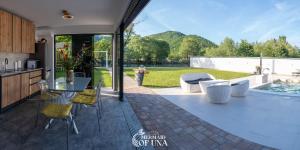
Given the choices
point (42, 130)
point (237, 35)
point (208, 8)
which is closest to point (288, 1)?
point (237, 35)

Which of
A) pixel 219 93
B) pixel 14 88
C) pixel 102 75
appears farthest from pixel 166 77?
pixel 14 88

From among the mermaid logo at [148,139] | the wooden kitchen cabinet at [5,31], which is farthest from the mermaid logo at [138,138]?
the wooden kitchen cabinet at [5,31]

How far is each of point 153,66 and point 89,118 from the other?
17.0 m

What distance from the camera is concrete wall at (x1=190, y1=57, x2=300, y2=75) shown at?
1426 centimetres

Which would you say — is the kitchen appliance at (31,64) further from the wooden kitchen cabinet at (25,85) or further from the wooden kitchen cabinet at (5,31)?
the wooden kitchen cabinet at (5,31)

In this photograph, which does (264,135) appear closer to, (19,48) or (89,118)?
(89,118)

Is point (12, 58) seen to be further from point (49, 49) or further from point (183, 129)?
point (183, 129)

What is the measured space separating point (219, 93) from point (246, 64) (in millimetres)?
12280

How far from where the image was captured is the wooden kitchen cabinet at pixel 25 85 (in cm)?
550

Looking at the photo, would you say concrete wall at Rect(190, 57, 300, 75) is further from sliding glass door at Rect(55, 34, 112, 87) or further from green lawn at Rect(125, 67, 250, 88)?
sliding glass door at Rect(55, 34, 112, 87)

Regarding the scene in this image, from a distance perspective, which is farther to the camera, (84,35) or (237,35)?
(237,35)

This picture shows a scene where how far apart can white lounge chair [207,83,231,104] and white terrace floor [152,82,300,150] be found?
17 cm

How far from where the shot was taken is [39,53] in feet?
23.6

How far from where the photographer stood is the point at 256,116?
15.7ft
